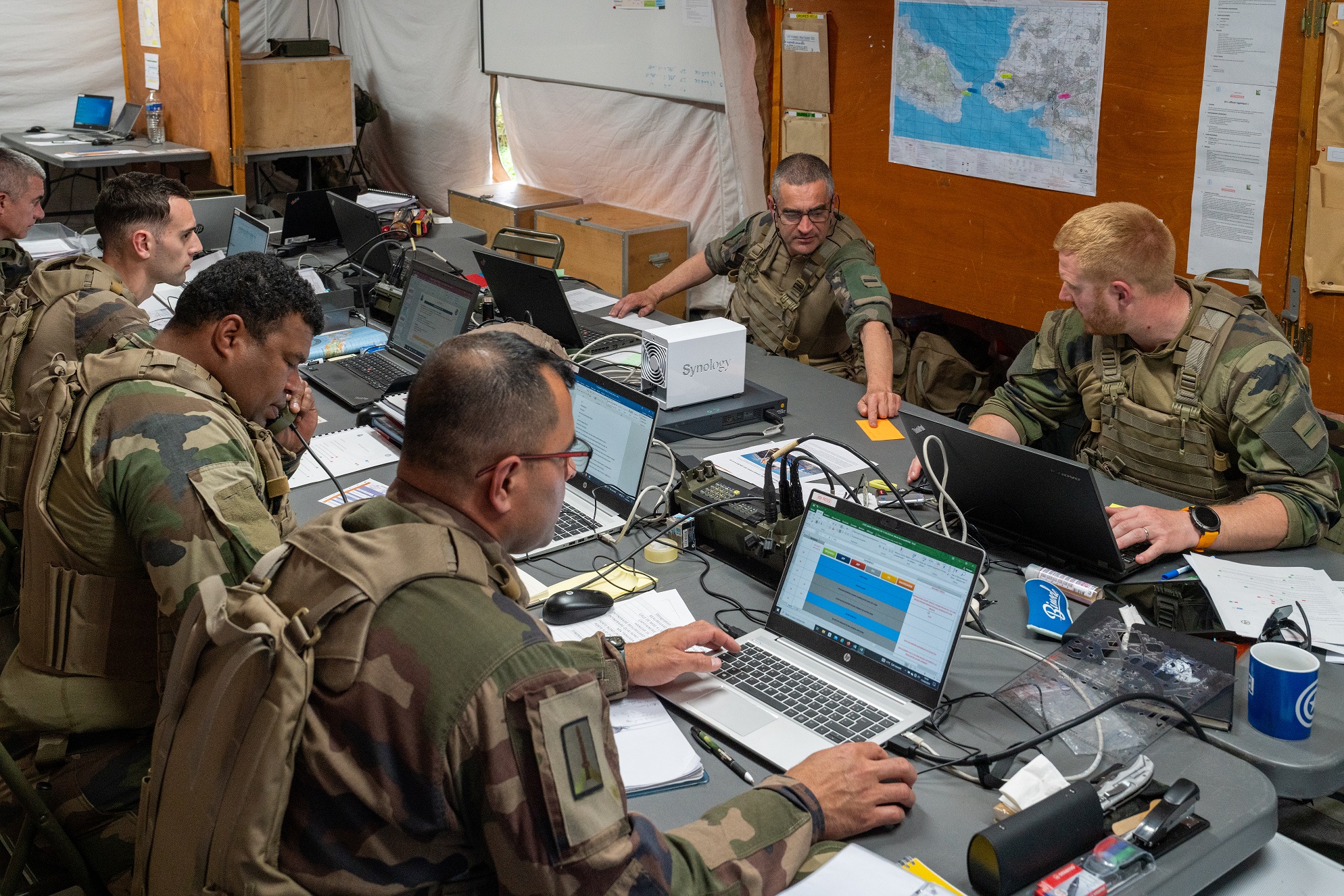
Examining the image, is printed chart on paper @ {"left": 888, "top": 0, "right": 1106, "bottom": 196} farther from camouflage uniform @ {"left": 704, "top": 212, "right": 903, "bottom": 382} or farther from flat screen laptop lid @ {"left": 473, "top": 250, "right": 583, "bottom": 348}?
flat screen laptop lid @ {"left": 473, "top": 250, "right": 583, "bottom": 348}

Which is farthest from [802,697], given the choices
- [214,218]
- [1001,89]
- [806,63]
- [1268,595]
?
[214,218]

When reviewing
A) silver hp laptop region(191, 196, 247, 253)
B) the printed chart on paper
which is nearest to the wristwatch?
the printed chart on paper

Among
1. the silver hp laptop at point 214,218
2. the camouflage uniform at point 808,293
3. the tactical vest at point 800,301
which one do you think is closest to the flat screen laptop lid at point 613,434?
the camouflage uniform at point 808,293

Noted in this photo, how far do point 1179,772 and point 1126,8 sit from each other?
9.46 ft

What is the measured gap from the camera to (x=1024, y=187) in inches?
162

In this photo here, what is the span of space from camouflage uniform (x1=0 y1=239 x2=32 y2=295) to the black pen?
3.15 meters

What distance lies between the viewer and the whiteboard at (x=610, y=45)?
18.0 ft

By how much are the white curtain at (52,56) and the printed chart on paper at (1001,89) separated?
193 inches

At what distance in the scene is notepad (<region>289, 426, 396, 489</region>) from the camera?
2.67 metres

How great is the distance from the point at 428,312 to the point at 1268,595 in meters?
2.31

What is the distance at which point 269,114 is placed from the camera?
5.86 meters

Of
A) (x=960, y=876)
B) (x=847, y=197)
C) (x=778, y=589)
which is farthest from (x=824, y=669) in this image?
(x=847, y=197)

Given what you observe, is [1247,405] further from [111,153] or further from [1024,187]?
[111,153]

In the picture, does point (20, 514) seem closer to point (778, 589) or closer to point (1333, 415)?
point (778, 589)
